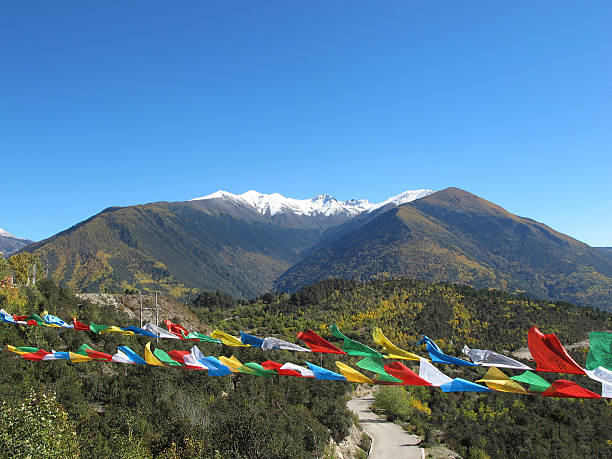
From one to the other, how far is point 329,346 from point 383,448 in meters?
19.7

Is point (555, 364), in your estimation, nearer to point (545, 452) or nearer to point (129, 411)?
point (129, 411)

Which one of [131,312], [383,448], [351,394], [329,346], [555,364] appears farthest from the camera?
[131,312]

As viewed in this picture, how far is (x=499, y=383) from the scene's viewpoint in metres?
6.54

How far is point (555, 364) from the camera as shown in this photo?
5.87 m

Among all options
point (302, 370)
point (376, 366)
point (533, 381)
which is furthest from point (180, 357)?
point (533, 381)

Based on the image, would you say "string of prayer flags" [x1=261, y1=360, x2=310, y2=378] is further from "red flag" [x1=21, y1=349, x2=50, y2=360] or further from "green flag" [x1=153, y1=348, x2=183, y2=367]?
"red flag" [x1=21, y1=349, x2=50, y2=360]

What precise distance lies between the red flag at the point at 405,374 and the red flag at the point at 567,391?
1.95 metres

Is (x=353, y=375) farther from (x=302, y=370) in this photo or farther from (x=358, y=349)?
(x=302, y=370)

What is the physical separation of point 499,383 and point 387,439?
73.9 feet

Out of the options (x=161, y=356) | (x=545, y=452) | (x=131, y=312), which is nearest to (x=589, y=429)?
(x=545, y=452)

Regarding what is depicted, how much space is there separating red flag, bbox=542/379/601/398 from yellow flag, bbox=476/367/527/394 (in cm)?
52

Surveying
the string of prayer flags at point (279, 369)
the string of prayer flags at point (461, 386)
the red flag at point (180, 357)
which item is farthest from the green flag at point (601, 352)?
the red flag at point (180, 357)

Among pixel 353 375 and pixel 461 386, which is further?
pixel 353 375

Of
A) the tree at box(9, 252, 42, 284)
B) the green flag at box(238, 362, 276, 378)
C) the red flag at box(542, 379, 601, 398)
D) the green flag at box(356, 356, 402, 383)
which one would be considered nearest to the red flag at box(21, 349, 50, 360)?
the green flag at box(238, 362, 276, 378)
